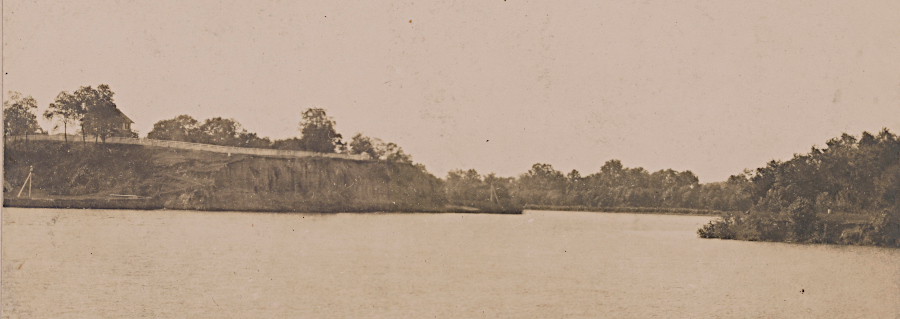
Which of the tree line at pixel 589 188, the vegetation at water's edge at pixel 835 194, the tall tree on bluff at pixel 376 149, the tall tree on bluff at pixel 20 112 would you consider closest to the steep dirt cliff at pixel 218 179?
the tall tree on bluff at pixel 376 149

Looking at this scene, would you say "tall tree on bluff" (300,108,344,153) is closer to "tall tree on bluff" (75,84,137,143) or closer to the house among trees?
the house among trees

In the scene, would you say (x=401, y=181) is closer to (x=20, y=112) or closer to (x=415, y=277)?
(x=20, y=112)

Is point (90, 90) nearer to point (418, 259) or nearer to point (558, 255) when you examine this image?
point (418, 259)

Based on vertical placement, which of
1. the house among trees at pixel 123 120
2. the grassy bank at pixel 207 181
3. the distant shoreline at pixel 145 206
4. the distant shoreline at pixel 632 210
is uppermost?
the house among trees at pixel 123 120

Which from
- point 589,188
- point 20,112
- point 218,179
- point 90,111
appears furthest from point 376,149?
point 589,188

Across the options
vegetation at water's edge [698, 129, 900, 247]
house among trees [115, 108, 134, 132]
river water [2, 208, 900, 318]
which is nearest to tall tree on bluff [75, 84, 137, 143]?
house among trees [115, 108, 134, 132]

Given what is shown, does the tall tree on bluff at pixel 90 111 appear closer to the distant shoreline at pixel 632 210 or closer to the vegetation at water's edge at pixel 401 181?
the vegetation at water's edge at pixel 401 181
